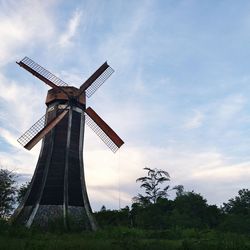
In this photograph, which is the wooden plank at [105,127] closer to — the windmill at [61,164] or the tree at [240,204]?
the windmill at [61,164]

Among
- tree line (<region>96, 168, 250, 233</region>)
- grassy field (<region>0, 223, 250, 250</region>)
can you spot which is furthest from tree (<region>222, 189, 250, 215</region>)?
grassy field (<region>0, 223, 250, 250</region>)

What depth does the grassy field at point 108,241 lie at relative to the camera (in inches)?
574

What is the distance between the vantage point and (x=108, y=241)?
17938 mm

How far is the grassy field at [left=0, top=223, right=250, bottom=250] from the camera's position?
14.6 meters

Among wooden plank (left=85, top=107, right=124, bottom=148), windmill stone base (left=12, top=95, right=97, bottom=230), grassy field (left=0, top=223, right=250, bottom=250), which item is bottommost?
grassy field (left=0, top=223, right=250, bottom=250)

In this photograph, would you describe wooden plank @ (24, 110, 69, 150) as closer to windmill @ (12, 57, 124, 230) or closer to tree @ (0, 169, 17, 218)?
windmill @ (12, 57, 124, 230)

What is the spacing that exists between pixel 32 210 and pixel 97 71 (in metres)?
13.6

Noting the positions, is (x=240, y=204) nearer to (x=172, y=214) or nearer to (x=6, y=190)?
(x=172, y=214)

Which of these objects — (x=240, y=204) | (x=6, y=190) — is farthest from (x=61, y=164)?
(x=240, y=204)

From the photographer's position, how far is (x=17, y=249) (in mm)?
12727

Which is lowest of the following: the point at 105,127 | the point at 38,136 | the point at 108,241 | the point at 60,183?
the point at 108,241

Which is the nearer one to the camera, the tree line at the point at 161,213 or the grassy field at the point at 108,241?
the grassy field at the point at 108,241

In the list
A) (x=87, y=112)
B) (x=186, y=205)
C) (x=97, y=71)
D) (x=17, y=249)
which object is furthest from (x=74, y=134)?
(x=186, y=205)

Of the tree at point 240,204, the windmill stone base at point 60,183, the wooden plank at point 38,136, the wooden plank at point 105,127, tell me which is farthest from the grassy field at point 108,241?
the tree at point 240,204
